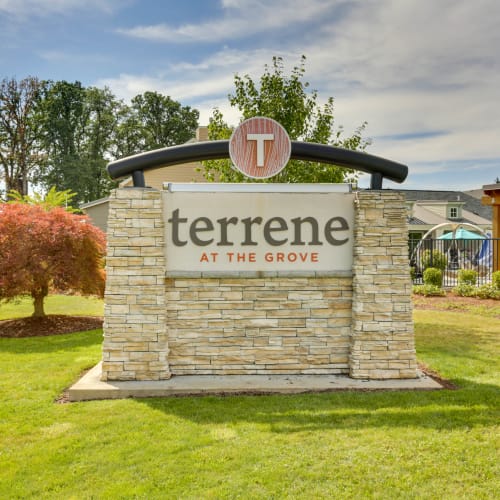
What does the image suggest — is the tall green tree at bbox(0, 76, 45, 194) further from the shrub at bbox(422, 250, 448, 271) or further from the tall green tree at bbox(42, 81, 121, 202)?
the shrub at bbox(422, 250, 448, 271)

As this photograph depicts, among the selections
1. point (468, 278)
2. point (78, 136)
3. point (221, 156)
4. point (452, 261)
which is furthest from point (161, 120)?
point (221, 156)

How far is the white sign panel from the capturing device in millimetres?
5496

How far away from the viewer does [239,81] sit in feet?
32.5

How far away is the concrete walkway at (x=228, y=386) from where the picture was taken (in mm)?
5020

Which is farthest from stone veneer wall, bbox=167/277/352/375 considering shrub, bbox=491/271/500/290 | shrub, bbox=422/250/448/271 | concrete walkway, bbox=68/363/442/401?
shrub, bbox=422/250/448/271

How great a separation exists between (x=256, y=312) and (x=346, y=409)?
1.56 m

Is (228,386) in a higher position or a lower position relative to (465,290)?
lower

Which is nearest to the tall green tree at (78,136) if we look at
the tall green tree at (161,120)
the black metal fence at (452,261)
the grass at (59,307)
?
the tall green tree at (161,120)

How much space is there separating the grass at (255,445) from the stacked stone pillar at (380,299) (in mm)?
469

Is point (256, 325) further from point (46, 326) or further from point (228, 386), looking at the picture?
point (46, 326)

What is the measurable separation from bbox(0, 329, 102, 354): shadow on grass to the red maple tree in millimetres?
1153

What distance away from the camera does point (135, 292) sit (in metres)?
5.33

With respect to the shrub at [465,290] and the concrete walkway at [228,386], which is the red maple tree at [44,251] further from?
the shrub at [465,290]

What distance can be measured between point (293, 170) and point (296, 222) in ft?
14.5
